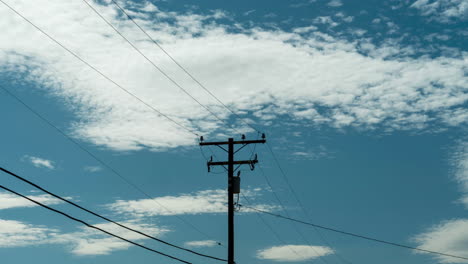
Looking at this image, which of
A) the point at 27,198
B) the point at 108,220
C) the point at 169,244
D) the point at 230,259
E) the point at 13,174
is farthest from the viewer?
the point at 230,259

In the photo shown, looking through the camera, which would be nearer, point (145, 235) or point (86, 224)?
point (86, 224)

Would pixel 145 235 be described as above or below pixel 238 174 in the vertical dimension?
below

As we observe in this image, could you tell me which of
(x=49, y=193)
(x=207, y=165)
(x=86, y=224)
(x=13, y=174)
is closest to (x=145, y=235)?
(x=86, y=224)

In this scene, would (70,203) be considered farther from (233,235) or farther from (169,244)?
(233,235)

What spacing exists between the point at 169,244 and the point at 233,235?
5596mm

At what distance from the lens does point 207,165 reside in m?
30.2

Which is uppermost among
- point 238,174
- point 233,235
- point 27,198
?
point 238,174

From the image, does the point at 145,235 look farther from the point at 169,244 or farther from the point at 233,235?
the point at 233,235

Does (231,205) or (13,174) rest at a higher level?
(231,205)

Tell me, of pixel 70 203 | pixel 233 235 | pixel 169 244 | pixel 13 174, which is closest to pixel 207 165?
pixel 233 235

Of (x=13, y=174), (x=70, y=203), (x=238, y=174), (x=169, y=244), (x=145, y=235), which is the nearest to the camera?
(x=13, y=174)

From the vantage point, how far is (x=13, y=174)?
13.5m

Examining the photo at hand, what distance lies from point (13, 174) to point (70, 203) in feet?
9.30

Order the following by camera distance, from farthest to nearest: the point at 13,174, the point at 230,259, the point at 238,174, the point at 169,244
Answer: the point at 238,174
the point at 230,259
the point at 169,244
the point at 13,174
